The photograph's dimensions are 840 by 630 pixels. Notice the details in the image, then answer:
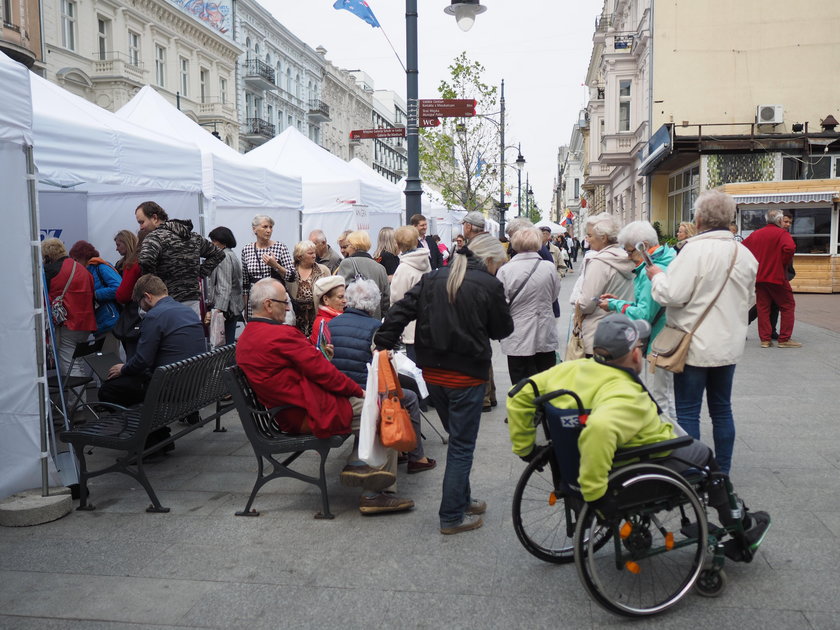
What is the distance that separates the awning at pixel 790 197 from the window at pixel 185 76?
90.5 ft

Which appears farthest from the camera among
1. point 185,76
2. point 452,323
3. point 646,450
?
point 185,76

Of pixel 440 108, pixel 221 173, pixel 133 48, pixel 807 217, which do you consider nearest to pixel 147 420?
pixel 221 173

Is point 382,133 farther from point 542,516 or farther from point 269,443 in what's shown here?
point 542,516

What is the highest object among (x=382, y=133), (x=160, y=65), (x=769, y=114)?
(x=160, y=65)

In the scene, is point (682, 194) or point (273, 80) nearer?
point (682, 194)

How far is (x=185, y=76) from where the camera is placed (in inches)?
1449

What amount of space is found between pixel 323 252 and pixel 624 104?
23.9 metres

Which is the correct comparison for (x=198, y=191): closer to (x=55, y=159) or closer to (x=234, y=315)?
(x=234, y=315)

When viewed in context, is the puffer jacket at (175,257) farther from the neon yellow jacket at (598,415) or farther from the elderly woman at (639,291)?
the neon yellow jacket at (598,415)

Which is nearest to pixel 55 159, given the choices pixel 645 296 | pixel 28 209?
pixel 28 209

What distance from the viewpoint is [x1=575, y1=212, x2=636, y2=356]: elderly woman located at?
5.39 meters

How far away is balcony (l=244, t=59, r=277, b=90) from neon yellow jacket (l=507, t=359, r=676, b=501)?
142 ft

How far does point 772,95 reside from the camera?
24.1 metres

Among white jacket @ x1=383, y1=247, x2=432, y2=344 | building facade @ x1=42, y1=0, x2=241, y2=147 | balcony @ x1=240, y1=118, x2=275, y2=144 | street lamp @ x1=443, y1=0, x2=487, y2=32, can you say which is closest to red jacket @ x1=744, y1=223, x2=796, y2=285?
street lamp @ x1=443, y1=0, x2=487, y2=32
